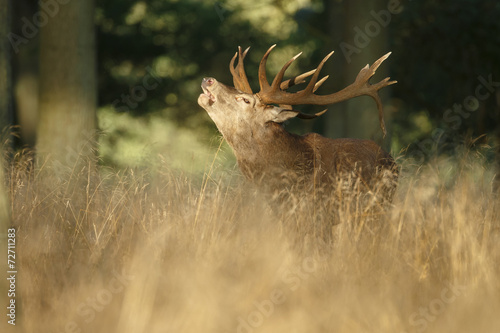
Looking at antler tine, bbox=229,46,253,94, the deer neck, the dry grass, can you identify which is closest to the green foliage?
antler tine, bbox=229,46,253,94

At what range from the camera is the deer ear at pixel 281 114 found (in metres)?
6.30

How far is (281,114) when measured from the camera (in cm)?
632

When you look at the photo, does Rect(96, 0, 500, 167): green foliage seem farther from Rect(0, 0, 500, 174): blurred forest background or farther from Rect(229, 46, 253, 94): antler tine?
Rect(229, 46, 253, 94): antler tine

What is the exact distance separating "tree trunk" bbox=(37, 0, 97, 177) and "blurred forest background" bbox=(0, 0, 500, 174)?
13 mm

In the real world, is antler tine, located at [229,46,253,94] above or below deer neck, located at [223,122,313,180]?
above

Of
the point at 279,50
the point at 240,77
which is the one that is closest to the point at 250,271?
the point at 240,77

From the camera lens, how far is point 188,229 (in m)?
4.64

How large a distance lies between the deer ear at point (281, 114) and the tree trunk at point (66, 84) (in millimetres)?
3234

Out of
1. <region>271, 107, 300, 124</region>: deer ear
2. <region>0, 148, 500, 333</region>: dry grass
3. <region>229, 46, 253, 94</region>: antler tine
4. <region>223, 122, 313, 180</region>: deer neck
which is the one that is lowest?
<region>0, 148, 500, 333</region>: dry grass

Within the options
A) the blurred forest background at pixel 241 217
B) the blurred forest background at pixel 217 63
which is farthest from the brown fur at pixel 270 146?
the blurred forest background at pixel 217 63

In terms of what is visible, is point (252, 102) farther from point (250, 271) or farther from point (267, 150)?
point (250, 271)

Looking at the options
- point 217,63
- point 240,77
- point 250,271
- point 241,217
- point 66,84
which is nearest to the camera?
point 250,271

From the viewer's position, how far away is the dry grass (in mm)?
3432

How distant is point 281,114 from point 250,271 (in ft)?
8.89
